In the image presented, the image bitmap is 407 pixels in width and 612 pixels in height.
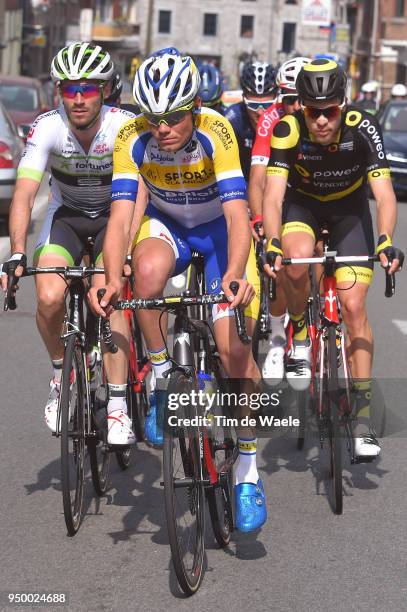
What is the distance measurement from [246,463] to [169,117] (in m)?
1.48

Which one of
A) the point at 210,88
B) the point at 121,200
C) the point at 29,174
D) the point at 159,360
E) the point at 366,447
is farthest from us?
the point at 210,88

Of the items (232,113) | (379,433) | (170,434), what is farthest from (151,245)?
(232,113)

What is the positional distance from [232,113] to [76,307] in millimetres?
3998

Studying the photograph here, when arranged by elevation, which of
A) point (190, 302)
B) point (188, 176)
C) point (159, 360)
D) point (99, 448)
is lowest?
point (99, 448)

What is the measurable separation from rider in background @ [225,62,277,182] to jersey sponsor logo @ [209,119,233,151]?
371 cm

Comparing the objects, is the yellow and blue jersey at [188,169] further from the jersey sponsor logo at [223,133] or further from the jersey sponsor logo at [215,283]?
the jersey sponsor logo at [215,283]

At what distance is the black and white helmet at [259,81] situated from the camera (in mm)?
9305

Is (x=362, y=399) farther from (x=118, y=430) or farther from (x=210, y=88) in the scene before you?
(x=210, y=88)

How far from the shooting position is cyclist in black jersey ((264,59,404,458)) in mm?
6562

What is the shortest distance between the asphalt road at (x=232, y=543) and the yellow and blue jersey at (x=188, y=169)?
4.54 feet

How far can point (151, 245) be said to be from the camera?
588cm

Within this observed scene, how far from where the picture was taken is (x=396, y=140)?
78.4 feet

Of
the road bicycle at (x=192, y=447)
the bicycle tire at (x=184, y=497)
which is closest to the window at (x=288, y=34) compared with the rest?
the road bicycle at (x=192, y=447)

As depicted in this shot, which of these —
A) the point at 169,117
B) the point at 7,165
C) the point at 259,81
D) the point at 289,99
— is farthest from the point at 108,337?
the point at 7,165
